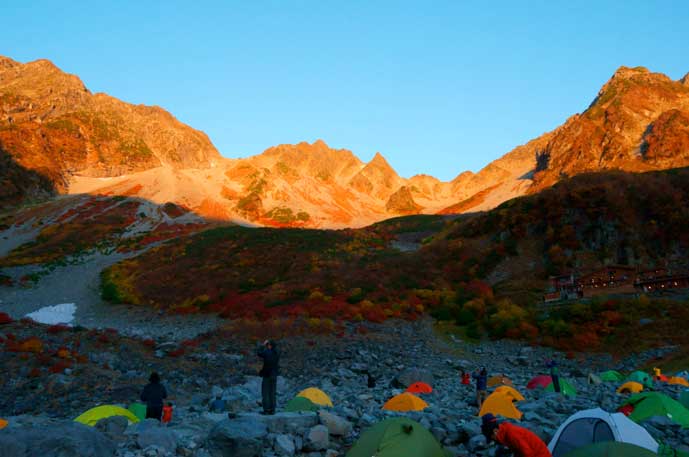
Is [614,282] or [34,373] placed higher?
[614,282]

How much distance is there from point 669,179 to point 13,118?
A: 620ft

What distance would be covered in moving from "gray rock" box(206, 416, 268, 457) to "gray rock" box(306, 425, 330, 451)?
3.01 feet

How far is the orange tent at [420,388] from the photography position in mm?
20375

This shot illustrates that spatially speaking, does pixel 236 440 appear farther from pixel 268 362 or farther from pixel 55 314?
pixel 55 314

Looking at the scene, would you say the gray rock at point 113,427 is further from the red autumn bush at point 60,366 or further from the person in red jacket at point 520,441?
the red autumn bush at point 60,366

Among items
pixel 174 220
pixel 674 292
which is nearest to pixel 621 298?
pixel 674 292

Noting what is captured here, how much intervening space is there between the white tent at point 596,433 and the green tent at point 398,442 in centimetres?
235

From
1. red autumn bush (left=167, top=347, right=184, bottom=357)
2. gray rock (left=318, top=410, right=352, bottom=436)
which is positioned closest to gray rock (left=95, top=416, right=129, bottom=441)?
gray rock (left=318, top=410, right=352, bottom=436)

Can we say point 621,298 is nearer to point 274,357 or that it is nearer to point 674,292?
point 674,292

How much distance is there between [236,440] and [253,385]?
1255 cm

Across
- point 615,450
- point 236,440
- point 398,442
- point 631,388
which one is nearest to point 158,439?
point 236,440

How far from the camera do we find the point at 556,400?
14102 mm

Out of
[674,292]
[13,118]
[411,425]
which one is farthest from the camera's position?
[13,118]

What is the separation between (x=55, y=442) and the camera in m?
8.54
